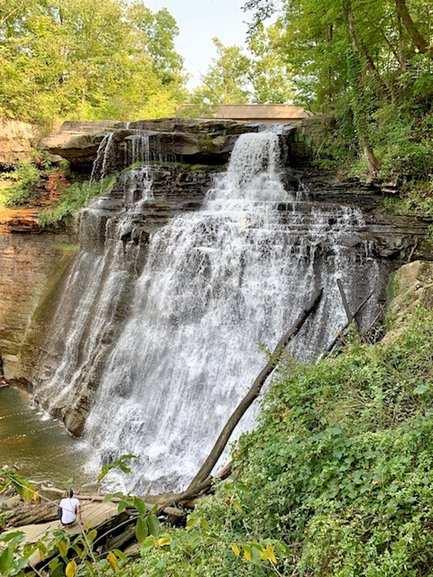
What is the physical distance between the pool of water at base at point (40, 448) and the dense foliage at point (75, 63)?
11.3 meters

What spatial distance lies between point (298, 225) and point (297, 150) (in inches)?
199

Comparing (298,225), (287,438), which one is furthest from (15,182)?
(287,438)

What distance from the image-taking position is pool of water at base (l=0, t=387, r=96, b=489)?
658 centimetres

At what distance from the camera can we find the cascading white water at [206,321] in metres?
6.77

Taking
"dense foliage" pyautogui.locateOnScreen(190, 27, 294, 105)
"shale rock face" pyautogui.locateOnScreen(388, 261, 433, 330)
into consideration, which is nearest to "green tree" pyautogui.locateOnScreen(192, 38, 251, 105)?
"dense foliage" pyautogui.locateOnScreen(190, 27, 294, 105)

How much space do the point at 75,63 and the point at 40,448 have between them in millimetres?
17717

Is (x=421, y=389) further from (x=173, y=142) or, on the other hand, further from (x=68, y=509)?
(x=173, y=142)

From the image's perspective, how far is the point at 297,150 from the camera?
477 inches

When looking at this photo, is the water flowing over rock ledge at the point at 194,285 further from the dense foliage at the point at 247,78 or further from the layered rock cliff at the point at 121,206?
the dense foliage at the point at 247,78

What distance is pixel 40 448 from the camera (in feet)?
24.4

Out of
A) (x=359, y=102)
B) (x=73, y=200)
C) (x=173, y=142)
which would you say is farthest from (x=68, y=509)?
(x=173, y=142)

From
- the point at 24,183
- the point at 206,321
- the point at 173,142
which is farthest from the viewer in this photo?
the point at 24,183

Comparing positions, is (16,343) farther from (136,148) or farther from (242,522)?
(242,522)

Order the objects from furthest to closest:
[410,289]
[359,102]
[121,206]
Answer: [121,206] < [359,102] < [410,289]
